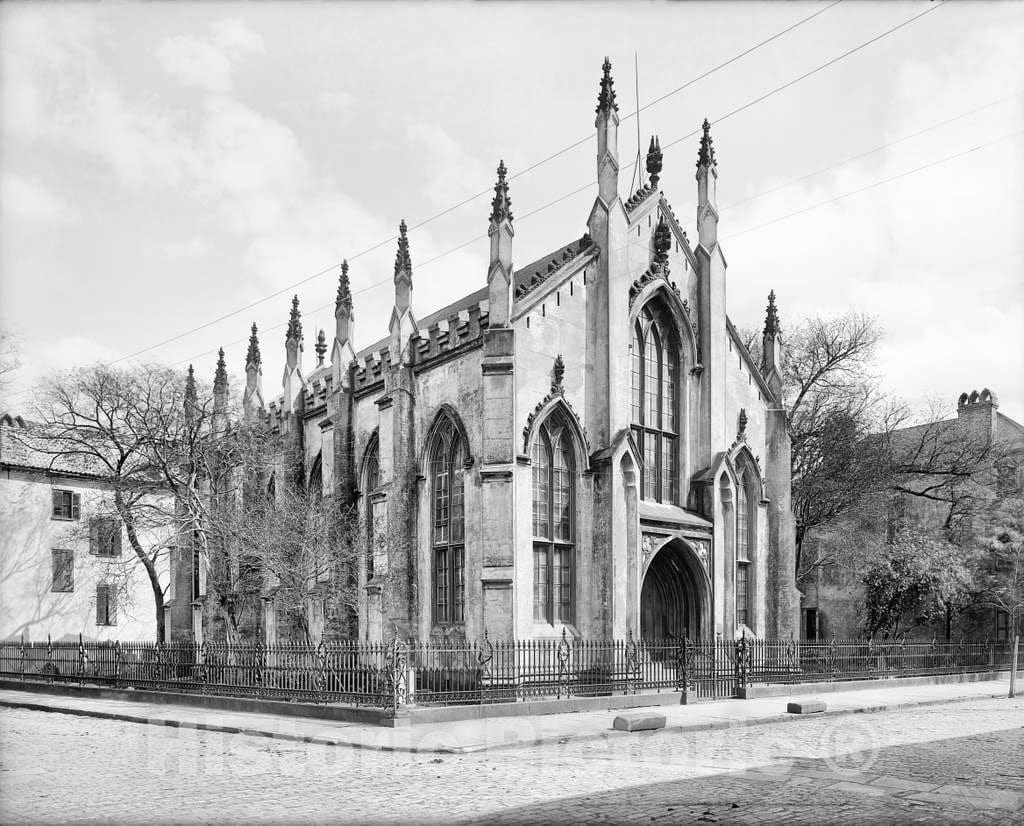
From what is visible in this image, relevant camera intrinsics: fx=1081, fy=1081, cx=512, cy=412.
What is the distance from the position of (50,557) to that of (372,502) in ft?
63.7

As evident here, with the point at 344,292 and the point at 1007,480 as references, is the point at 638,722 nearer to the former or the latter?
the point at 344,292

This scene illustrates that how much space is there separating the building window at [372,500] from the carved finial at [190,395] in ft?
21.2

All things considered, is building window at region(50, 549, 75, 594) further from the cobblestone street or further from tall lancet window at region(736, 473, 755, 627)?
the cobblestone street

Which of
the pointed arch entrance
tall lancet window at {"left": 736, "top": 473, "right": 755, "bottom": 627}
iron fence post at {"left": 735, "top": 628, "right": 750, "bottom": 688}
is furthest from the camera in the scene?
tall lancet window at {"left": 736, "top": 473, "right": 755, "bottom": 627}

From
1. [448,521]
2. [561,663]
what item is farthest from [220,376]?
[561,663]

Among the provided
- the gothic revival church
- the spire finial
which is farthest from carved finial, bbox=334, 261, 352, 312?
the spire finial

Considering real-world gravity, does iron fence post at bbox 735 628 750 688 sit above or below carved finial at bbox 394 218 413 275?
below

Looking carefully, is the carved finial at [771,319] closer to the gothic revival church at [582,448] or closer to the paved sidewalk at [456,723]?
the gothic revival church at [582,448]

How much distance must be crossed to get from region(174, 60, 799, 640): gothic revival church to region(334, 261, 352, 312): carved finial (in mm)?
1153

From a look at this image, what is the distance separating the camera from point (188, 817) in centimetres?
1028

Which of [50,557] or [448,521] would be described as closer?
[448,521]

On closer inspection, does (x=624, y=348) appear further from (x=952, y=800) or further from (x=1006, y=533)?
(x=1006, y=533)

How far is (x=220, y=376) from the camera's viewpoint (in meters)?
40.7

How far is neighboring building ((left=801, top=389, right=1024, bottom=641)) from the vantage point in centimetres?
4484
